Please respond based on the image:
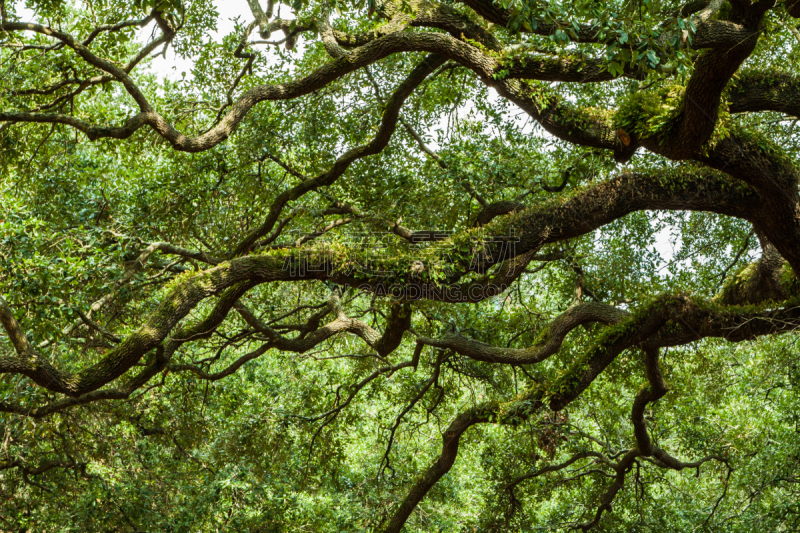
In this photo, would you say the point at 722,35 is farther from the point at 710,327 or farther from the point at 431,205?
the point at 431,205

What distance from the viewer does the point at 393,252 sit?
5.29 metres

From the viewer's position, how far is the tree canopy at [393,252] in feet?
16.2

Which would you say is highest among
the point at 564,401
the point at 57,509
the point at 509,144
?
the point at 509,144

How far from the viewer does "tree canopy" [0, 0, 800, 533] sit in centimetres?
495

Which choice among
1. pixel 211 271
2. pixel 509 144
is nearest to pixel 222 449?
pixel 211 271

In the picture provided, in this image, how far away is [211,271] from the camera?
488 cm

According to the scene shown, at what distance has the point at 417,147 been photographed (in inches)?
320

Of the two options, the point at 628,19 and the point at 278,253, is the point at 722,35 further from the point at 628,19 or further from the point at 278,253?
the point at 278,253

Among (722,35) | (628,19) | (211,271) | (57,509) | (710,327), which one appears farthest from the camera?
(57,509)

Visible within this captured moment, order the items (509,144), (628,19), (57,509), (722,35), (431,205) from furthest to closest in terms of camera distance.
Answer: (509,144), (57,509), (431,205), (722,35), (628,19)

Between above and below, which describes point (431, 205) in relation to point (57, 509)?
above

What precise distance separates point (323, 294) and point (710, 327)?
15.8ft

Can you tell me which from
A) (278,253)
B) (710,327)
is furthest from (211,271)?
(710,327)

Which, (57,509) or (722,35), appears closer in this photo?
(722,35)
